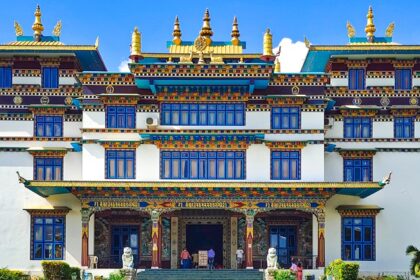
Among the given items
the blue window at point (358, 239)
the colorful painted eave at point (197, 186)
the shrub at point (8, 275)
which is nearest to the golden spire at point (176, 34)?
the colorful painted eave at point (197, 186)

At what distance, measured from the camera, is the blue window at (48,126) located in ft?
133

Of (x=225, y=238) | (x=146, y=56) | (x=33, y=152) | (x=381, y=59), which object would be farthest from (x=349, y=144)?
(x=33, y=152)

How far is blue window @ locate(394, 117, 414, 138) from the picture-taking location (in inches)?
1604

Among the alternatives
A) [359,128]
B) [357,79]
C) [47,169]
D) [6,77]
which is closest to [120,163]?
[47,169]

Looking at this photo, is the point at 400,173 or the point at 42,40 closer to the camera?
the point at 400,173

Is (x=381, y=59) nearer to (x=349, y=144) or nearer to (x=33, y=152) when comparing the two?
(x=349, y=144)

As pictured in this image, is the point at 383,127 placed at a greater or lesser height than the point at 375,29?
lesser

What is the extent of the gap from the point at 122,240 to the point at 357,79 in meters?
13.7

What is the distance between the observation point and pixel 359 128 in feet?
135

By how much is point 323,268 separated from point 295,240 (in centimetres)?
327

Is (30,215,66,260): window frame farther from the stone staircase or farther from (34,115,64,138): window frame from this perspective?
the stone staircase

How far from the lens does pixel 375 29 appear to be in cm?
4312

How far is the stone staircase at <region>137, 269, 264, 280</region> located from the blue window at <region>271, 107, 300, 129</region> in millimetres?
6980

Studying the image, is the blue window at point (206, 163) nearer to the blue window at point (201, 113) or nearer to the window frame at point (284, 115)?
the blue window at point (201, 113)
